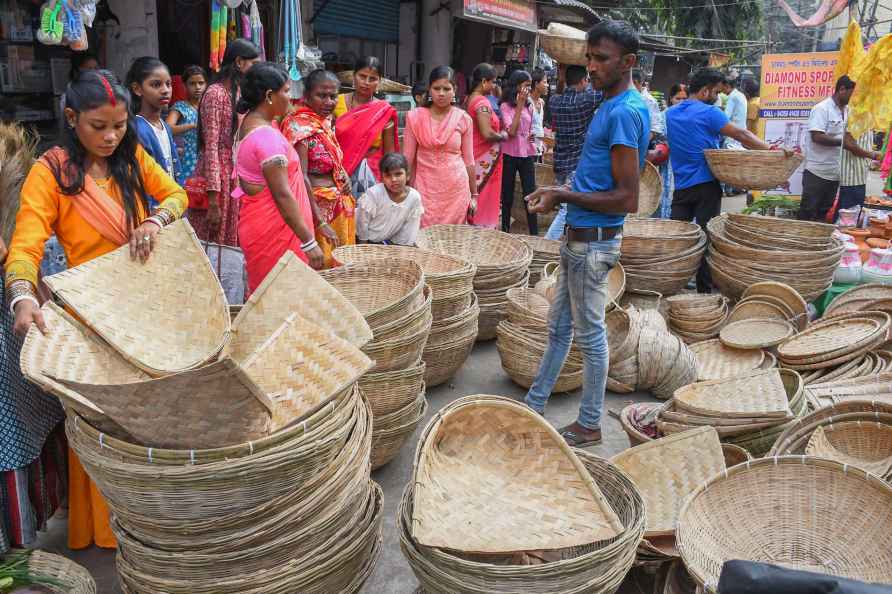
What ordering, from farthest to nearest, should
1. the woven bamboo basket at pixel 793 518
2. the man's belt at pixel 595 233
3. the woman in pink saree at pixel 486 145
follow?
the woman in pink saree at pixel 486 145 < the man's belt at pixel 595 233 < the woven bamboo basket at pixel 793 518

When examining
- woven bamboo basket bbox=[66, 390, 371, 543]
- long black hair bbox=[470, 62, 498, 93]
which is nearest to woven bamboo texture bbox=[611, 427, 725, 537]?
woven bamboo basket bbox=[66, 390, 371, 543]

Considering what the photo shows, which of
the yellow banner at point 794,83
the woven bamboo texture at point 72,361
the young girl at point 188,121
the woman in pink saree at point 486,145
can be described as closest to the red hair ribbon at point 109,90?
the woven bamboo texture at point 72,361

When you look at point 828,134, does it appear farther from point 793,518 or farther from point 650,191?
point 793,518

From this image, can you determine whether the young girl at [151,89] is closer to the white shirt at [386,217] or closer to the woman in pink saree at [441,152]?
the white shirt at [386,217]

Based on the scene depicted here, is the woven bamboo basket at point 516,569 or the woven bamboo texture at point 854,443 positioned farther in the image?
the woven bamboo texture at point 854,443

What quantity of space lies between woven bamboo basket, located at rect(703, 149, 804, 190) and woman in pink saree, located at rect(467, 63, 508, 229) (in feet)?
6.30

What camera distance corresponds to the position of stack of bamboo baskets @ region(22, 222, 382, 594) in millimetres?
1543

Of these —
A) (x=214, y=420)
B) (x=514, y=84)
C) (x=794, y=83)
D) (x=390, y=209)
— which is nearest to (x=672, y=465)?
(x=214, y=420)

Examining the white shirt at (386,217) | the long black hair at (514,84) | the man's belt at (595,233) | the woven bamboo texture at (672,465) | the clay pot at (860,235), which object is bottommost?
the woven bamboo texture at (672,465)

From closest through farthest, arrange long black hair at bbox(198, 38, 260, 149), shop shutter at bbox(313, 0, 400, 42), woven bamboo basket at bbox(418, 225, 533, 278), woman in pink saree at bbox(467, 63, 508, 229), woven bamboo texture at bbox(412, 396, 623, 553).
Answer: woven bamboo texture at bbox(412, 396, 623, 553)
long black hair at bbox(198, 38, 260, 149)
woven bamboo basket at bbox(418, 225, 533, 278)
woman in pink saree at bbox(467, 63, 508, 229)
shop shutter at bbox(313, 0, 400, 42)

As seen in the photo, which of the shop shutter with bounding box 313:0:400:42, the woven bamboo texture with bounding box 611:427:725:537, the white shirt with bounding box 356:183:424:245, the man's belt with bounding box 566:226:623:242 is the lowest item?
A: the woven bamboo texture with bounding box 611:427:725:537

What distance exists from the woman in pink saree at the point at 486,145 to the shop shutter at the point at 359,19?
2.79m

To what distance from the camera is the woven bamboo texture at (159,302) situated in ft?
6.49

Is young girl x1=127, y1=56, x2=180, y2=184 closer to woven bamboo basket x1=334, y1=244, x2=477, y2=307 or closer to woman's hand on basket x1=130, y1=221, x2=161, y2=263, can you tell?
woven bamboo basket x1=334, y1=244, x2=477, y2=307
